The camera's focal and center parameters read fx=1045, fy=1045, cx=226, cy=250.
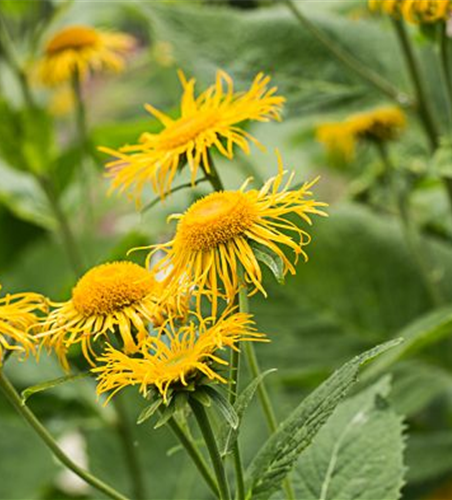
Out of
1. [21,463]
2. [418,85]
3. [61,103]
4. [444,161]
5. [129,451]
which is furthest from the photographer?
[61,103]

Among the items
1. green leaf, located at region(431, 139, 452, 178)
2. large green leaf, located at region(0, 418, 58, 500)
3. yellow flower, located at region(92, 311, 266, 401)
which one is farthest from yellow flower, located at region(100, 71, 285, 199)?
large green leaf, located at region(0, 418, 58, 500)

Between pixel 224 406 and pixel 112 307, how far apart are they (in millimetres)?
85

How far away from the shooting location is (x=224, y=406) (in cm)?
44

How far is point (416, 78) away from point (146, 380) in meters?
0.49

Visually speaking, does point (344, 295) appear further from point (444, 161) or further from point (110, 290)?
point (110, 290)

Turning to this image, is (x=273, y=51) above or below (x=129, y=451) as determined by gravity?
above

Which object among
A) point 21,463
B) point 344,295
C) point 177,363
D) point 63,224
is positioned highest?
point 177,363

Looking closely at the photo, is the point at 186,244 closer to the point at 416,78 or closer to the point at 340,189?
the point at 416,78

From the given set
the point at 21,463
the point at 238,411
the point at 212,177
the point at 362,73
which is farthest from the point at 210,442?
the point at 21,463

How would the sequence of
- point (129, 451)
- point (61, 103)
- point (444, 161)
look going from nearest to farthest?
point (444, 161)
point (129, 451)
point (61, 103)

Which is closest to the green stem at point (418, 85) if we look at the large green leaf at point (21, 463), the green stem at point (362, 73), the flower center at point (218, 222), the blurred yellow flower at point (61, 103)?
the green stem at point (362, 73)

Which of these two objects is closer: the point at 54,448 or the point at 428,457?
the point at 54,448

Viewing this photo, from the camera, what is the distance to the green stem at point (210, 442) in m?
0.45

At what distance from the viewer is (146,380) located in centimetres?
44
